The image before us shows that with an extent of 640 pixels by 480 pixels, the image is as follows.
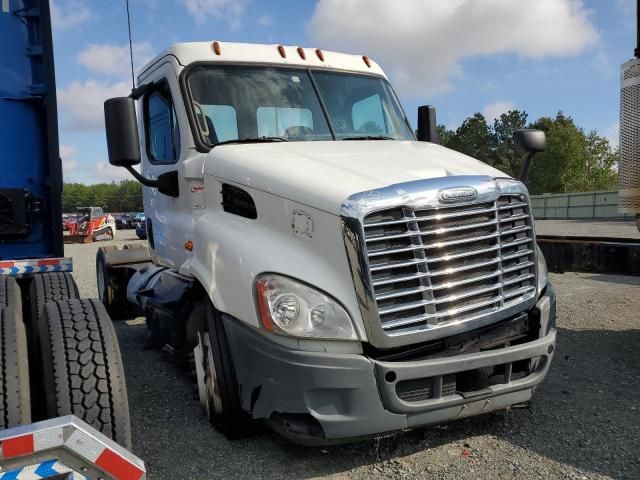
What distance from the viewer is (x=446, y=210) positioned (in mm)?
3139

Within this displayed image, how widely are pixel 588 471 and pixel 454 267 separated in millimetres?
1358

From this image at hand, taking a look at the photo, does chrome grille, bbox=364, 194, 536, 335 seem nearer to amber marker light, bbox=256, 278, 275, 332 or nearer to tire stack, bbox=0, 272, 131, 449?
amber marker light, bbox=256, 278, 275, 332

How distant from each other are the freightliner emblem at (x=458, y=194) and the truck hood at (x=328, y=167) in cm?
20

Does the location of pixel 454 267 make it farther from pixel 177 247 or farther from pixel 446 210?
pixel 177 247

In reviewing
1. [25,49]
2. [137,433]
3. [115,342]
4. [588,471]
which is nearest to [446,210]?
[588,471]

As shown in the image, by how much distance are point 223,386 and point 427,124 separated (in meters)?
3.04

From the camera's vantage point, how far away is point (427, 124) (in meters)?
5.19

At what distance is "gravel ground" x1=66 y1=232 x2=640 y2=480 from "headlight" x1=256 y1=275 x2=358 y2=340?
888 millimetres

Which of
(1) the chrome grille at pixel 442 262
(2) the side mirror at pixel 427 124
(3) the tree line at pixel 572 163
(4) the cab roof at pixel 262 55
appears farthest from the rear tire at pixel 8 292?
(3) the tree line at pixel 572 163

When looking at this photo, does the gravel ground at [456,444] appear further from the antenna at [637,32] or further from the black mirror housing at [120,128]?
the antenna at [637,32]

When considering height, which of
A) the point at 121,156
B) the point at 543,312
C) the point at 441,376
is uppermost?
the point at 121,156

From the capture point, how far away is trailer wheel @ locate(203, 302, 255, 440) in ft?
11.5

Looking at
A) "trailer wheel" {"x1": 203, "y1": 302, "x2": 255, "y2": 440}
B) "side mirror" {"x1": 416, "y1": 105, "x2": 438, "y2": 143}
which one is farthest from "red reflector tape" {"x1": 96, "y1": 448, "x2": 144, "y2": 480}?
"side mirror" {"x1": 416, "y1": 105, "x2": 438, "y2": 143}

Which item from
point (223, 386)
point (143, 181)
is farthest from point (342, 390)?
point (143, 181)
